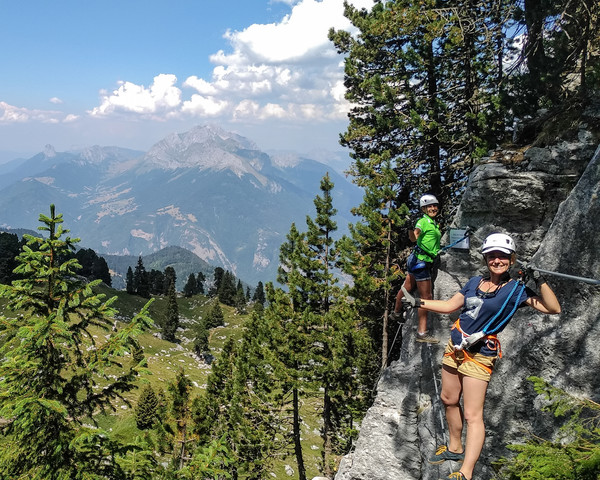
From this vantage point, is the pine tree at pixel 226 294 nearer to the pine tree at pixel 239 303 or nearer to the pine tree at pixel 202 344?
the pine tree at pixel 239 303

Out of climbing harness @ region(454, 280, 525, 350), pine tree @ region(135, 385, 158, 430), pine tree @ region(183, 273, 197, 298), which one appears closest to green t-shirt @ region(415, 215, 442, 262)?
climbing harness @ region(454, 280, 525, 350)

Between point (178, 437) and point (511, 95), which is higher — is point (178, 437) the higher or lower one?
the lower one

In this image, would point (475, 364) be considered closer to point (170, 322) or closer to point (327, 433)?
point (327, 433)

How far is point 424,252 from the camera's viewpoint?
10.8 meters

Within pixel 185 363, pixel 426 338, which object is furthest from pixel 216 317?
pixel 426 338

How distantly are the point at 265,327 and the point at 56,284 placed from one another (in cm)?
1544

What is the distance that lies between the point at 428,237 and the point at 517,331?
332cm

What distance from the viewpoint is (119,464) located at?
9172 millimetres

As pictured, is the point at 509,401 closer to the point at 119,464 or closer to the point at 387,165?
the point at 119,464

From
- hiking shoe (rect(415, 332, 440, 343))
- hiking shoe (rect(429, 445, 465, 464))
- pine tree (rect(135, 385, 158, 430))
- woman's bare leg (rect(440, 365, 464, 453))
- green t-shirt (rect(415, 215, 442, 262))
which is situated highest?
green t-shirt (rect(415, 215, 442, 262))

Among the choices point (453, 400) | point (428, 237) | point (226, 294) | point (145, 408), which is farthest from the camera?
point (226, 294)

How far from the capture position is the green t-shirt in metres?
10.4

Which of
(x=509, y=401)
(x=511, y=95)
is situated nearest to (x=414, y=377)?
(x=509, y=401)

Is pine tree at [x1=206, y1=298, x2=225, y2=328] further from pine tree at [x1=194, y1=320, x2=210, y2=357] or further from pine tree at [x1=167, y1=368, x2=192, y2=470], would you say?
pine tree at [x1=167, y1=368, x2=192, y2=470]
